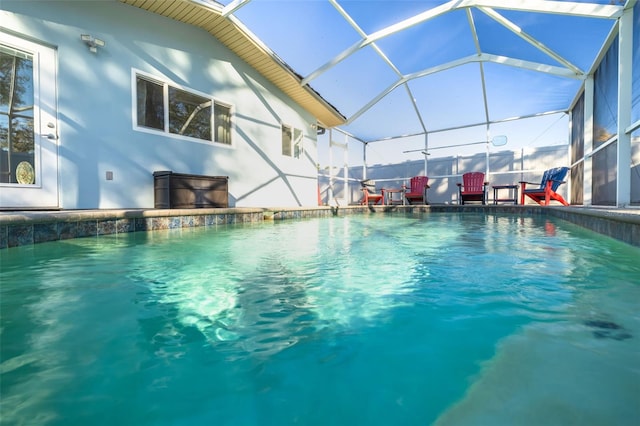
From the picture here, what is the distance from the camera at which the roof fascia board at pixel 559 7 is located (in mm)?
3913

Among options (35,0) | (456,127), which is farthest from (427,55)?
(35,0)

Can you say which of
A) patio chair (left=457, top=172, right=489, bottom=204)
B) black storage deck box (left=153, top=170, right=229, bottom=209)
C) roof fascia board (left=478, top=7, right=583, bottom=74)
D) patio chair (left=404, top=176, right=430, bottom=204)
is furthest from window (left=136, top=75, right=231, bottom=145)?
patio chair (left=457, top=172, right=489, bottom=204)

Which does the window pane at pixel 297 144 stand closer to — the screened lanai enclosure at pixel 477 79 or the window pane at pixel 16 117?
the screened lanai enclosure at pixel 477 79

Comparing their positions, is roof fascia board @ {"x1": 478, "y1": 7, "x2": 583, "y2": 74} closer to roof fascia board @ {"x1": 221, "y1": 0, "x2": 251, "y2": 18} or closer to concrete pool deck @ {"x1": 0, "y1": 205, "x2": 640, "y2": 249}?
concrete pool deck @ {"x1": 0, "y1": 205, "x2": 640, "y2": 249}

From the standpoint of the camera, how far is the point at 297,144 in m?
8.47

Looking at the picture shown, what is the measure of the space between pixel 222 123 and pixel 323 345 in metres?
6.01

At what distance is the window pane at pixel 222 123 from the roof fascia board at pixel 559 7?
460 centimetres

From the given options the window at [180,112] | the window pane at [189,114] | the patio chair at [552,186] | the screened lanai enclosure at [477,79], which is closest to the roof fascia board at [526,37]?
the screened lanai enclosure at [477,79]

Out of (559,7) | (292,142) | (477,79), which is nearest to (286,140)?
(292,142)

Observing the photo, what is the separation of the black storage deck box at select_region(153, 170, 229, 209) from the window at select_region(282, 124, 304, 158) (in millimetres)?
2944

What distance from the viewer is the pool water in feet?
2.17

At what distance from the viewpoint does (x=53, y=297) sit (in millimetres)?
1380

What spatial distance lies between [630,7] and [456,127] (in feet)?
20.3

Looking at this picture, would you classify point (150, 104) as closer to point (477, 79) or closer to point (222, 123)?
point (222, 123)
